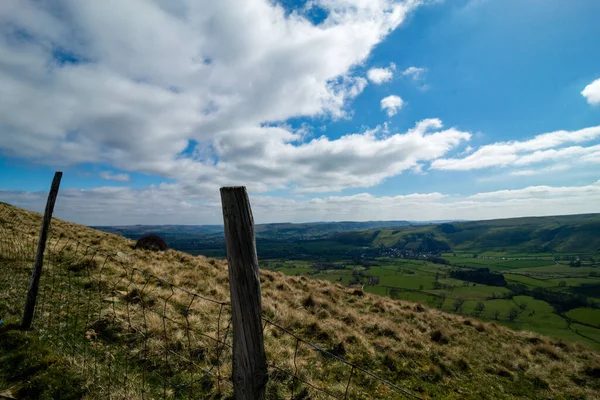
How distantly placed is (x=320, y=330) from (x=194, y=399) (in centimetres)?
491

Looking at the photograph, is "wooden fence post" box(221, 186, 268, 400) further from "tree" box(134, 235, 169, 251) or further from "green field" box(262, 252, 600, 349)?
"green field" box(262, 252, 600, 349)

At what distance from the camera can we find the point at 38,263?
619cm

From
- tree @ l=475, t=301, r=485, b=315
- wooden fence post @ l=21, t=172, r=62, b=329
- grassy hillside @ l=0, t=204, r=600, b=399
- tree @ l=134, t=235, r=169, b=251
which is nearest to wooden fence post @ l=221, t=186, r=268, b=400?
grassy hillside @ l=0, t=204, r=600, b=399

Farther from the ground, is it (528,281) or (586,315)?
(586,315)

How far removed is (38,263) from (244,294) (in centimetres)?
646

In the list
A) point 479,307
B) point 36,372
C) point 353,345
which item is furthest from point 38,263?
point 479,307

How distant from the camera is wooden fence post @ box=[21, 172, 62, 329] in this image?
233 inches

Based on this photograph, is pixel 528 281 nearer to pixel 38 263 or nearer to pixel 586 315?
pixel 586 315

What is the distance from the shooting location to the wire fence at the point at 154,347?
4.94 m

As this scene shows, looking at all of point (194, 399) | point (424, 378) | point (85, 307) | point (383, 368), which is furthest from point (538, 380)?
point (85, 307)

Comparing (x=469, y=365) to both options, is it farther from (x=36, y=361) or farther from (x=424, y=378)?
(x=36, y=361)

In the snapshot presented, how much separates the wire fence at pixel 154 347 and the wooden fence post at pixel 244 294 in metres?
1.03

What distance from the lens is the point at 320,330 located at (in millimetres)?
8859

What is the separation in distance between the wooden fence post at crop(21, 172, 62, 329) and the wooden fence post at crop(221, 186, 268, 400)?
19.4 ft
